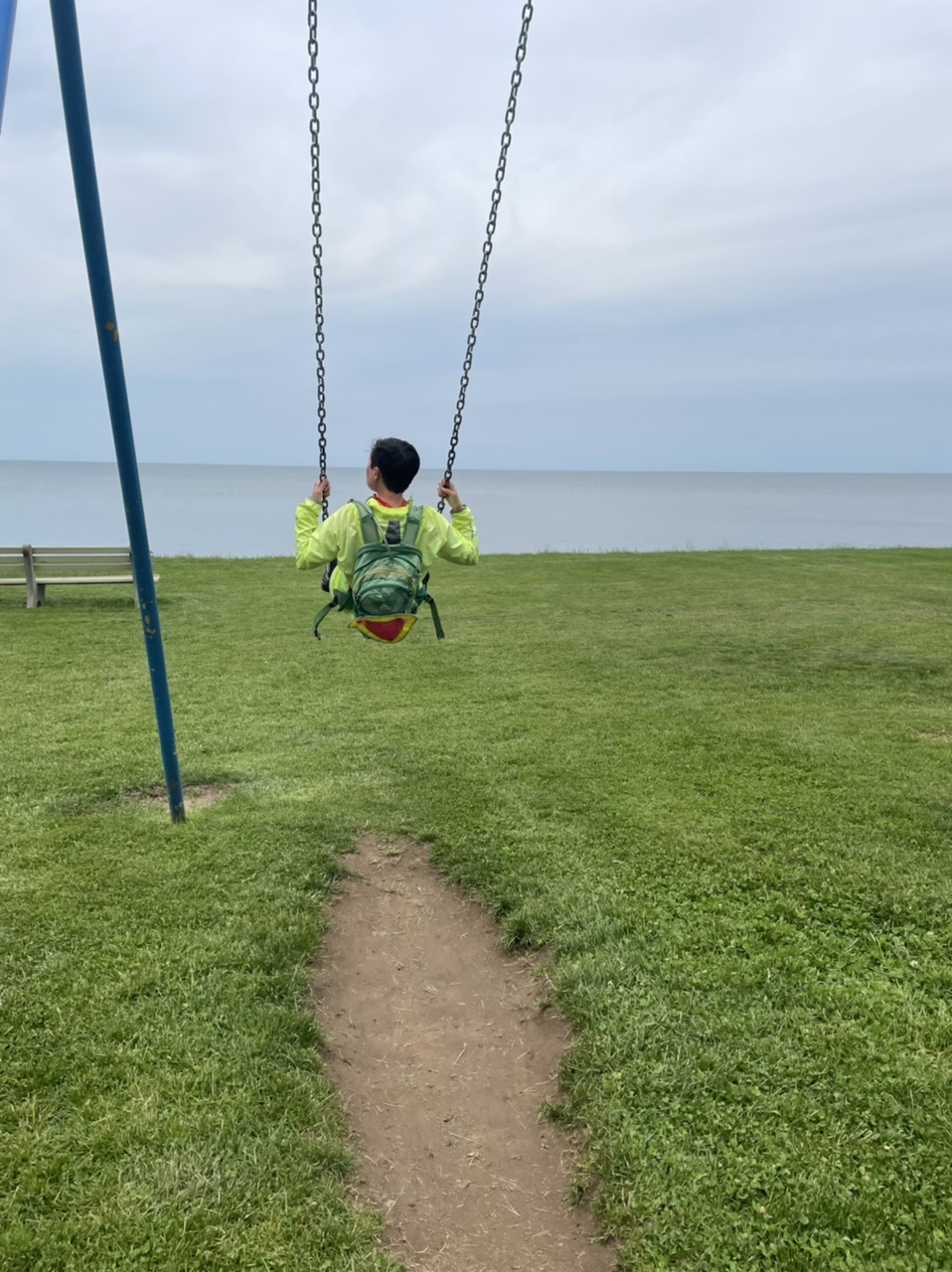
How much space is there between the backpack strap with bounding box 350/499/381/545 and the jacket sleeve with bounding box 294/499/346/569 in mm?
105

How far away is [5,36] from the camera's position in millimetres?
3137

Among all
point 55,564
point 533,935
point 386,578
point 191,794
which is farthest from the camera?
point 55,564

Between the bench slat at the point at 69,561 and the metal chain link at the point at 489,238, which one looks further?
the bench slat at the point at 69,561

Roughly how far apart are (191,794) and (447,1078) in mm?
3233

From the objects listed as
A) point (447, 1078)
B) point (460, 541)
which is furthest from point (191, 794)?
point (447, 1078)

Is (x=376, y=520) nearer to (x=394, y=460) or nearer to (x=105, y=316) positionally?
(x=394, y=460)

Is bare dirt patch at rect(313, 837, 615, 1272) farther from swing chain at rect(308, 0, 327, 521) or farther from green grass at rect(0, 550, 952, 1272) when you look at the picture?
swing chain at rect(308, 0, 327, 521)

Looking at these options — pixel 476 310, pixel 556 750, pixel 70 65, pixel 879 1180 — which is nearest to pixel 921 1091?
pixel 879 1180

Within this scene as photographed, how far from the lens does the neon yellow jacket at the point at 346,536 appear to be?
15.5 ft

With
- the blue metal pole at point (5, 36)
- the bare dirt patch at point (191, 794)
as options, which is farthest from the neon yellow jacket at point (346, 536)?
the blue metal pole at point (5, 36)

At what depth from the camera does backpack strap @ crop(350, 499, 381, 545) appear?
4.70 m

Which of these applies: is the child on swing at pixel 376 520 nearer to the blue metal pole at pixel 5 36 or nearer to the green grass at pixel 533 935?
the green grass at pixel 533 935

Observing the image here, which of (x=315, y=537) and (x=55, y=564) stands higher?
(x=55, y=564)

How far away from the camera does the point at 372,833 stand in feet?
18.2
